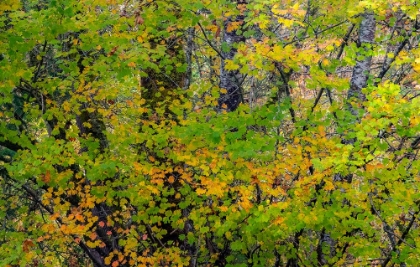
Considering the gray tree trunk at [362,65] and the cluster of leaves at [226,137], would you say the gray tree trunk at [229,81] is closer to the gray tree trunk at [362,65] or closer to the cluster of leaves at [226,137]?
the cluster of leaves at [226,137]

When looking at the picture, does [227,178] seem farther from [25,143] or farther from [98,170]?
[25,143]

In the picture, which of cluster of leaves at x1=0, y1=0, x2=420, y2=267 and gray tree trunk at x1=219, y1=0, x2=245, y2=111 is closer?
cluster of leaves at x1=0, y1=0, x2=420, y2=267

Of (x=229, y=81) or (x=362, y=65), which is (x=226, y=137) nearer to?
(x=229, y=81)

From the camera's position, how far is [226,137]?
5180 millimetres

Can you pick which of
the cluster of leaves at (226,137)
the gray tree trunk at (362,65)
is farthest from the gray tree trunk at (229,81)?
the gray tree trunk at (362,65)

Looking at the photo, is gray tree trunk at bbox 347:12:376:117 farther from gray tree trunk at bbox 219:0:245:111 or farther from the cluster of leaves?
gray tree trunk at bbox 219:0:245:111

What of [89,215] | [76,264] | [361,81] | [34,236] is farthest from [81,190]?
[361,81]

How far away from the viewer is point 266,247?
6398mm

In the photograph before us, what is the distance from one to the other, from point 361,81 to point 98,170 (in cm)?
425

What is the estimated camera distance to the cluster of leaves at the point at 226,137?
4922 millimetres

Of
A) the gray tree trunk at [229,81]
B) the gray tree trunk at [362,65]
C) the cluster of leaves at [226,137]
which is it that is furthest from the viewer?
the gray tree trunk at [229,81]

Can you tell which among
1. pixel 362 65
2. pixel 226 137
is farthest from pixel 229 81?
pixel 362 65

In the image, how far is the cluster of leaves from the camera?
16.1ft

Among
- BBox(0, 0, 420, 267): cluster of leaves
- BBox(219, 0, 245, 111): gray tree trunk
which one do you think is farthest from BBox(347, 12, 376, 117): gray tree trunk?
BBox(219, 0, 245, 111): gray tree trunk
